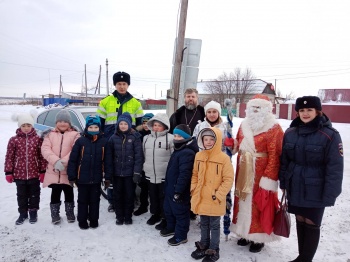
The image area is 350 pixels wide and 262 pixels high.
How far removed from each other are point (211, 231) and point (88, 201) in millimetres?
1859

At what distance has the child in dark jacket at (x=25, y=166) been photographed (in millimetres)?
3703

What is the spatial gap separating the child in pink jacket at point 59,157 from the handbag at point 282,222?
2.87 meters

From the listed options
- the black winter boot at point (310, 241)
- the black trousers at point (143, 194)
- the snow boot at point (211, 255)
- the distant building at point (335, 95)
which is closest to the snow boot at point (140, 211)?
the black trousers at point (143, 194)

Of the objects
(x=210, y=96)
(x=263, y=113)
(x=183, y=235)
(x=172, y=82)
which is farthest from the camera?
(x=210, y=96)

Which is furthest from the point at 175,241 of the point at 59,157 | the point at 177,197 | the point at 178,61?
the point at 178,61

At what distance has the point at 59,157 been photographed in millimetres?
3721

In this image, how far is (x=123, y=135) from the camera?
12.4 feet

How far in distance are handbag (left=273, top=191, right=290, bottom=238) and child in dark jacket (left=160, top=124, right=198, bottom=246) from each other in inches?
43.0

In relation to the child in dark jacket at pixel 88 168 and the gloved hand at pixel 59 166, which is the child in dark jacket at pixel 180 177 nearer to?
the child in dark jacket at pixel 88 168

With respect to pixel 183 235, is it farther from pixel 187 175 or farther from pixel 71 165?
pixel 71 165

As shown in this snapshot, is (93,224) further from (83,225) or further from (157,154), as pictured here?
(157,154)

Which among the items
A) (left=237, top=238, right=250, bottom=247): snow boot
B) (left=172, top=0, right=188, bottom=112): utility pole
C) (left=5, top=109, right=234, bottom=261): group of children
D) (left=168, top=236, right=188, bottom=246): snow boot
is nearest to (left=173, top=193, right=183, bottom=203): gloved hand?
(left=5, top=109, right=234, bottom=261): group of children

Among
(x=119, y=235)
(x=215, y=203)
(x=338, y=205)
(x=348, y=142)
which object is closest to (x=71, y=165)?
(x=119, y=235)

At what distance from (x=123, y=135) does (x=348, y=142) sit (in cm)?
1298
